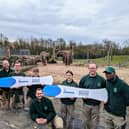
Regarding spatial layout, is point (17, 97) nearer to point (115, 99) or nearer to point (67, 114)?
point (67, 114)

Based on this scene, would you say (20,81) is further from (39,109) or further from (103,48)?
(103,48)

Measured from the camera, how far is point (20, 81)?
9.83 metres

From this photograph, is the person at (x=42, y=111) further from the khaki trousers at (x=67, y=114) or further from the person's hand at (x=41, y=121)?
the khaki trousers at (x=67, y=114)

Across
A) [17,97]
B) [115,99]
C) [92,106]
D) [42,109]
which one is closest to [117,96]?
[115,99]

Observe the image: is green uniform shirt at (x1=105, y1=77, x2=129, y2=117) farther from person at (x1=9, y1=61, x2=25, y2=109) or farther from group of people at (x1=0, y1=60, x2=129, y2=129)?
person at (x1=9, y1=61, x2=25, y2=109)

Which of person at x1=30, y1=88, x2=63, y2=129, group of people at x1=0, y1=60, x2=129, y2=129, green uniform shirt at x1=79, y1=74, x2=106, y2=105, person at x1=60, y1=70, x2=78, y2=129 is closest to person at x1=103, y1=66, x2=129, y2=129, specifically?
group of people at x1=0, y1=60, x2=129, y2=129

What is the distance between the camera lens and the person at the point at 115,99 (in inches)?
260

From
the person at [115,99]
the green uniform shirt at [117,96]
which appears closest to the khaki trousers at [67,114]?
the person at [115,99]

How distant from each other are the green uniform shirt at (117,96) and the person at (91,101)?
2.01 ft

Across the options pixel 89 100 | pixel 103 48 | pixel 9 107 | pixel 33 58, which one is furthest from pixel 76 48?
pixel 89 100

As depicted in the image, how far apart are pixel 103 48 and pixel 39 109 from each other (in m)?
35.5

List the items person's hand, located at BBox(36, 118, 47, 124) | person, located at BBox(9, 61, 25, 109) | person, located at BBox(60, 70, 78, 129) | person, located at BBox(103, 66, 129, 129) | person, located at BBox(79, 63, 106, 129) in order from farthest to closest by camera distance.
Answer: person, located at BBox(9, 61, 25, 109) → person, located at BBox(60, 70, 78, 129) → person, located at BBox(79, 63, 106, 129) → person's hand, located at BBox(36, 118, 47, 124) → person, located at BBox(103, 66, 129, 129)

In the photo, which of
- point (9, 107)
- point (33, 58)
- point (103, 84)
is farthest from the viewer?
point (33, 58)

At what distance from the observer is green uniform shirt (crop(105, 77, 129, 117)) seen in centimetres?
661
